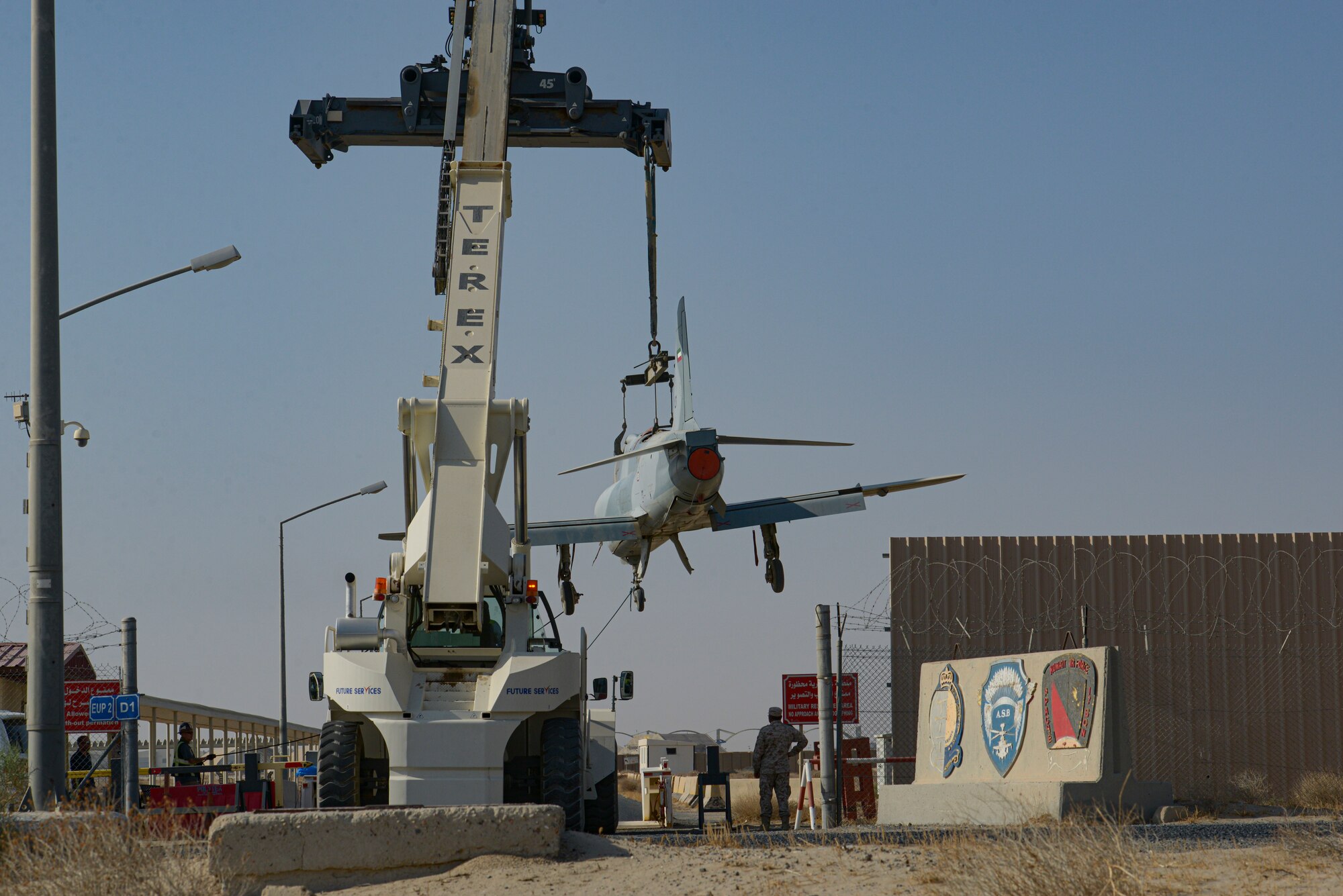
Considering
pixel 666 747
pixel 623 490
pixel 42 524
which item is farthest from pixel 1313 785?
pixel 42 524

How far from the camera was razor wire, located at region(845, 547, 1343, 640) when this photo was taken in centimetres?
3130

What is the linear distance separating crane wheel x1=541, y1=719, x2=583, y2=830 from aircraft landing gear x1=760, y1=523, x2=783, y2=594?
1794 cm

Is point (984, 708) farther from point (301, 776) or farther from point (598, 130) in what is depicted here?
point (301, 776)

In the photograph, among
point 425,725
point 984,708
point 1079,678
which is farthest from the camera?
point 984,708

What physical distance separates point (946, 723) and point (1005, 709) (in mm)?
1146

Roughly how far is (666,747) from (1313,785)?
1333 cm

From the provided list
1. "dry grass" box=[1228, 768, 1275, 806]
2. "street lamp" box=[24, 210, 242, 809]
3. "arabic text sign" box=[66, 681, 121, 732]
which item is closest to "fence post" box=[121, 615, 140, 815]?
"arabic text sign" box=[66, 681, 121, 732]

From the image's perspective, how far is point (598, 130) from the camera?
21.0 m

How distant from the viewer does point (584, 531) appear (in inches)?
1321

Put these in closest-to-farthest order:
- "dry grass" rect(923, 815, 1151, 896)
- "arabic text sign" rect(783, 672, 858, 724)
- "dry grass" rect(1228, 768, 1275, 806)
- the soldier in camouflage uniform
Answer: "dry grass" rect(923, 815, 1151, 896) < the soldier in camouflage uniform < "arabic text sign" rect(783, 672, 858, 724) < "dry grass" rect(1228, 768, 1275, 806)

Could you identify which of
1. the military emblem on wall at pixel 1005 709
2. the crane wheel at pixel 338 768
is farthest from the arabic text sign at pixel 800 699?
the crane wheel at pixel 338 768

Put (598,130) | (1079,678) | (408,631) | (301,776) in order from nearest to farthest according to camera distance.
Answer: (408,631)
(1079,678)
(598,130)
(301,776)

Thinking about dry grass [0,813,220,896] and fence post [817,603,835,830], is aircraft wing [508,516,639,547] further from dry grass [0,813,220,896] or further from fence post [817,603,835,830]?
dry grass [0,813,220,896]

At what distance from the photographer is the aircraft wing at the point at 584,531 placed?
33.0m
